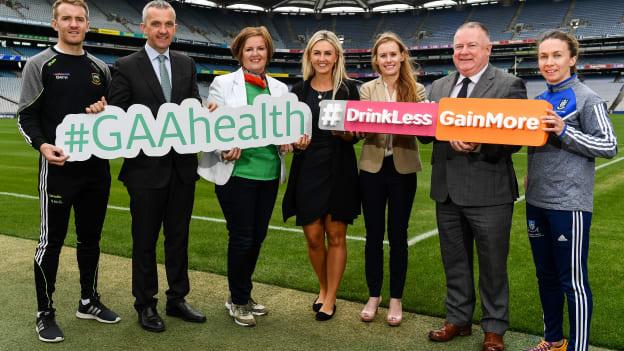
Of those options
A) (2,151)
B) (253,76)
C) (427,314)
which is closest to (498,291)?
(427,314)

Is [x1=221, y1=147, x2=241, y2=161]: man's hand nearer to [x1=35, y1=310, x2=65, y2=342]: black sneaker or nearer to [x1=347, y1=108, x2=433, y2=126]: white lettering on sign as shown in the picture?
[x1=347, y1=108, x2=433, y2=126]: white lettering on sign

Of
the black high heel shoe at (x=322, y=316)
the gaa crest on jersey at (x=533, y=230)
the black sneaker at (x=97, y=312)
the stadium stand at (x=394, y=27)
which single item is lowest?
the black sneaker at (x=97, y=312)

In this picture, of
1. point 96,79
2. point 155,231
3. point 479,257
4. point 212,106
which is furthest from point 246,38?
point 479,257

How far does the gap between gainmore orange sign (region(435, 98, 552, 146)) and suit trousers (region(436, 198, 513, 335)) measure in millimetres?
494

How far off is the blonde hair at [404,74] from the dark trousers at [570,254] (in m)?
1.07

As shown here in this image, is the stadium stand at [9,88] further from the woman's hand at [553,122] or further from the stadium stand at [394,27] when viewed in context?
the woman's hand at [553,122]

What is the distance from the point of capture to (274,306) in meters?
3.94

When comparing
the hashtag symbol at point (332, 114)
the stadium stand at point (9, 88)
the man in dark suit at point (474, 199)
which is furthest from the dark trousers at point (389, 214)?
the stadium stand at point (9, 88)

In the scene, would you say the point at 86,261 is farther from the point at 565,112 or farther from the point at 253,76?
the point at 565,112

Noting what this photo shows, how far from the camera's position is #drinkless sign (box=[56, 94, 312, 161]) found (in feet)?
10.6

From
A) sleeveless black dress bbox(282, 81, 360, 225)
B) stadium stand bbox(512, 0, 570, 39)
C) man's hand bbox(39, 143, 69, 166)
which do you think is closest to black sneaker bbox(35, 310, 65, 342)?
man's hand bbox(39, 143, 69, 166)

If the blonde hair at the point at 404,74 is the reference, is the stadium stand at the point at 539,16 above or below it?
above

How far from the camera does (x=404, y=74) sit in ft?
11.8

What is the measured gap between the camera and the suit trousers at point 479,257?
10.4ft
